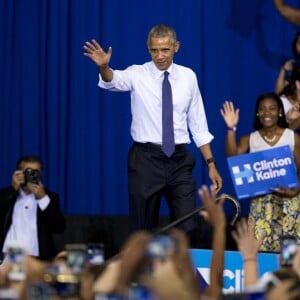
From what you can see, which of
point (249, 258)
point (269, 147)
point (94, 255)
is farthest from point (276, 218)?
point (94, 255)

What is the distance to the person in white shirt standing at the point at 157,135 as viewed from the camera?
5.66 metres

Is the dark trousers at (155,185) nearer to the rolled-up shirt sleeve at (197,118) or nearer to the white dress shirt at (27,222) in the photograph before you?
the rolled-up shirt sleeve at (197,118)

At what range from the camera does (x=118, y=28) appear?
24.5 ft

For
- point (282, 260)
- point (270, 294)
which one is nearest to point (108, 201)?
point (282, 260)

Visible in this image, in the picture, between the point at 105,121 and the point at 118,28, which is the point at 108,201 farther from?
the point at 118,28

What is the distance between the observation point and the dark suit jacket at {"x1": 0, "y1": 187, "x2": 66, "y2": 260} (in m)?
6.23

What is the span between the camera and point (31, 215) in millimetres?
6285

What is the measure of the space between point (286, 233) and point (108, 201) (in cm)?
188

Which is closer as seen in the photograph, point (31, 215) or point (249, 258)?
point (249, 258)

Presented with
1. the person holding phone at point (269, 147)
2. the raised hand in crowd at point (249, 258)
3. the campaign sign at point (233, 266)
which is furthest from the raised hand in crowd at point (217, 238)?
the person holding phone at point (269, 147)

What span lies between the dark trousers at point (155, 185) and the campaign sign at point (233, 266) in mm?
276

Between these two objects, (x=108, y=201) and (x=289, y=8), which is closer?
(x=289, y=8)

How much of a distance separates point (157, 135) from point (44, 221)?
3.43 feet

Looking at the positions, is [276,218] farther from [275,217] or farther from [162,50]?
[162,50]
